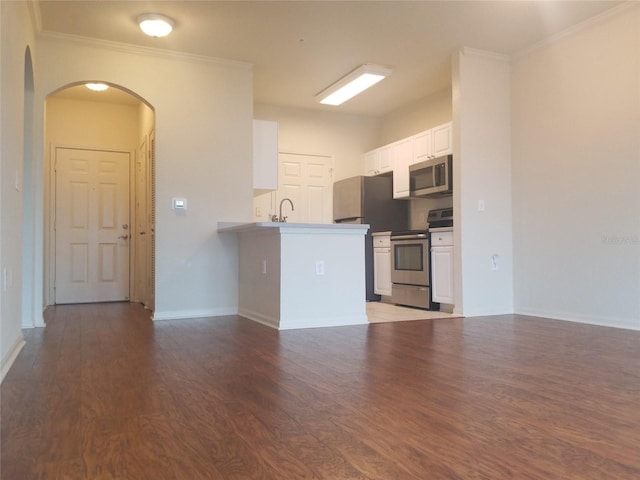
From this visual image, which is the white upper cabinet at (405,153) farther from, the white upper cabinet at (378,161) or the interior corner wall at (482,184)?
the interior corner wall at (482,184)

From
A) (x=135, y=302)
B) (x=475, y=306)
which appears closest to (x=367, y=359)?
(x=475, y=306)

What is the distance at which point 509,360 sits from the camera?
2.83m

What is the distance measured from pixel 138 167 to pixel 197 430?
564cm

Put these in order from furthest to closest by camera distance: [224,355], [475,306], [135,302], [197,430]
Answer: [135,302] < [475,306] < [224,355] < [197,430]

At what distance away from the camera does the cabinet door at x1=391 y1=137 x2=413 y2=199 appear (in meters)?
6.29

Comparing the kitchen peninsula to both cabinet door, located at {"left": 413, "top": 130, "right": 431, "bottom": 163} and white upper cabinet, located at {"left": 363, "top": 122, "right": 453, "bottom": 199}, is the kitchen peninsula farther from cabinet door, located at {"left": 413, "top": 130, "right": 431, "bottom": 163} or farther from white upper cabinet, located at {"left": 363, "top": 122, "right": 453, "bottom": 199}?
cabinet door, located at {"left": 413, "top": 130, "right": 431, "bottom": 163}

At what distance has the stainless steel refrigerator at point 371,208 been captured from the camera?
663cm

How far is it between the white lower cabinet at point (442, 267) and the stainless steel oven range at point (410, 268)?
0.26ft

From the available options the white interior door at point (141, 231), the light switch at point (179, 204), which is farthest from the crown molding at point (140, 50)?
the light switch at point (179, 204)

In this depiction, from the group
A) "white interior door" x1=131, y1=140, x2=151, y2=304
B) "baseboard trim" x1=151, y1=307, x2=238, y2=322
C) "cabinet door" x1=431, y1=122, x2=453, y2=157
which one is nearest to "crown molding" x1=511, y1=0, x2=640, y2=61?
"cabinet door" x1=431, y1=122, x2=453, y2=157

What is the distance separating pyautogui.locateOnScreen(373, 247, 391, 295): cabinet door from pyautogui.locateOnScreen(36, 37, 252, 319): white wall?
204 centimetres

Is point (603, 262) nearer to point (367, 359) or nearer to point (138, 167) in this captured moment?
point (367, 359)

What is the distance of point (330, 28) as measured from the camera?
14.6 feet

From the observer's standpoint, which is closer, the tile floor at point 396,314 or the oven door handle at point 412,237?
the tile floor at point 396,314
